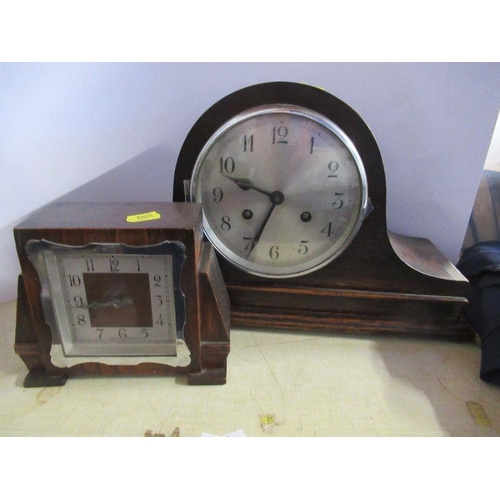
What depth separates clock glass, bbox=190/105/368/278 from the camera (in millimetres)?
710

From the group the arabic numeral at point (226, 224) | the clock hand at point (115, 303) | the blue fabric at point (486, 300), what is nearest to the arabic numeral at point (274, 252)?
the arabic numeral at point (226, 224)

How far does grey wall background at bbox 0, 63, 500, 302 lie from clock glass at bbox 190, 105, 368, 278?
243 mm

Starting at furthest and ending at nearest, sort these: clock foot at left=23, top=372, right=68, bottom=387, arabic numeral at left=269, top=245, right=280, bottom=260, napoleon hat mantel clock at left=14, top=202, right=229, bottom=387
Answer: arabic numeral at left=269, top=245, right=280, bottom=260
clock foot at left=23, top=372, right=68, bottom=387
napoleon hat mantel clock at left=14, top=202, right=229, bottom=387

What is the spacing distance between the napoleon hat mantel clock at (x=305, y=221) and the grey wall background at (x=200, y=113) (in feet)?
0.68

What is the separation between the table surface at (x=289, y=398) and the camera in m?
0.62

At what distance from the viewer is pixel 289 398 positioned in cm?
67

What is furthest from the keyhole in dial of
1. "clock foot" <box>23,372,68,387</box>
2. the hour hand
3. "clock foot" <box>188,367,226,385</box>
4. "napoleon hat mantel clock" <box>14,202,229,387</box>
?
"clock foot" <box>23,372,68,387</box>

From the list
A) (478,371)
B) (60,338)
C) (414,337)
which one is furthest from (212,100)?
(478,371)

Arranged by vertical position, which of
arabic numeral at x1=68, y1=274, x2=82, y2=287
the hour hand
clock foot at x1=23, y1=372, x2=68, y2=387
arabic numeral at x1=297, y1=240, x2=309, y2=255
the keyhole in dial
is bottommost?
clock foot at x1=23, y1=372, x2=68, y2=387

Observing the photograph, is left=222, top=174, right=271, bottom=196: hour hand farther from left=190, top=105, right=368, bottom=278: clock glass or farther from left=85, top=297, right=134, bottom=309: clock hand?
left=85, top=297, right=134, bottom=309: clock hand

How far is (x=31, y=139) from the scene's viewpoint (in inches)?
35.9

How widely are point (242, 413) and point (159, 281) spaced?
0.30m

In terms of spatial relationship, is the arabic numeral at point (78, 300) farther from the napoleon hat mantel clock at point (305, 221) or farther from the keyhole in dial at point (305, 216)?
the keyhole in dial at point (305, 216)

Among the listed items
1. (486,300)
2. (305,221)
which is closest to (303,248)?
(305,221)
